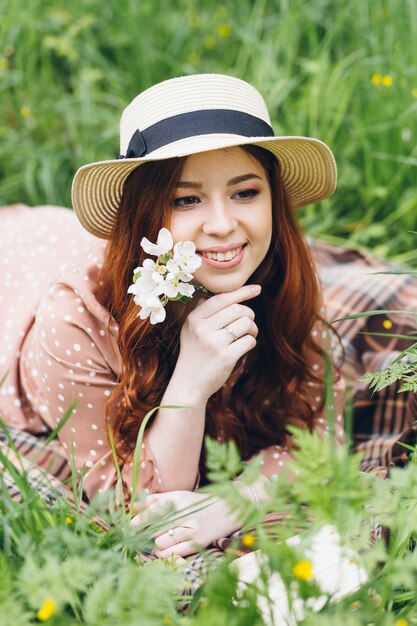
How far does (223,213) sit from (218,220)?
0.07 ft

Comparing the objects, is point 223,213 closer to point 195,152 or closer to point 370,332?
point 195,152

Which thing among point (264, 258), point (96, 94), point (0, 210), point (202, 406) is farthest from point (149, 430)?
point (96, 94)

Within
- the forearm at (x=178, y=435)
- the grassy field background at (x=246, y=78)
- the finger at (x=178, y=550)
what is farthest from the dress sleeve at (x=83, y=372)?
the grassy field background at (x=246, y=78)

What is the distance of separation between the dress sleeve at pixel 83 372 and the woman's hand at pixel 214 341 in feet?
0.88

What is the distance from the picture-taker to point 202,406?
189 cm

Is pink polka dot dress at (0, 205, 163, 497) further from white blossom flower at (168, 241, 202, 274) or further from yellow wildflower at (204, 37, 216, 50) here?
yellow wildflower at (204, 37, 216, 50)

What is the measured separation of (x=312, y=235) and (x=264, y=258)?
129cm

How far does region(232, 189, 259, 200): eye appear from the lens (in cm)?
184

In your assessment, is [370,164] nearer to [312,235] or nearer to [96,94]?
[312,235]

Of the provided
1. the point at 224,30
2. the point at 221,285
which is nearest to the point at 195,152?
the point at 221,285

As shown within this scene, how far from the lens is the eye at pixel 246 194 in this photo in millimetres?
1840

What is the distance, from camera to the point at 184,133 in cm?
175

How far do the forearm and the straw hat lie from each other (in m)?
→ 0.52

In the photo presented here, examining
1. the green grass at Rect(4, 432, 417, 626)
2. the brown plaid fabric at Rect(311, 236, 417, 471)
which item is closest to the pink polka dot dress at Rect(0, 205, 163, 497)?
the green grass at Rect(4, 432, 417, 626)
